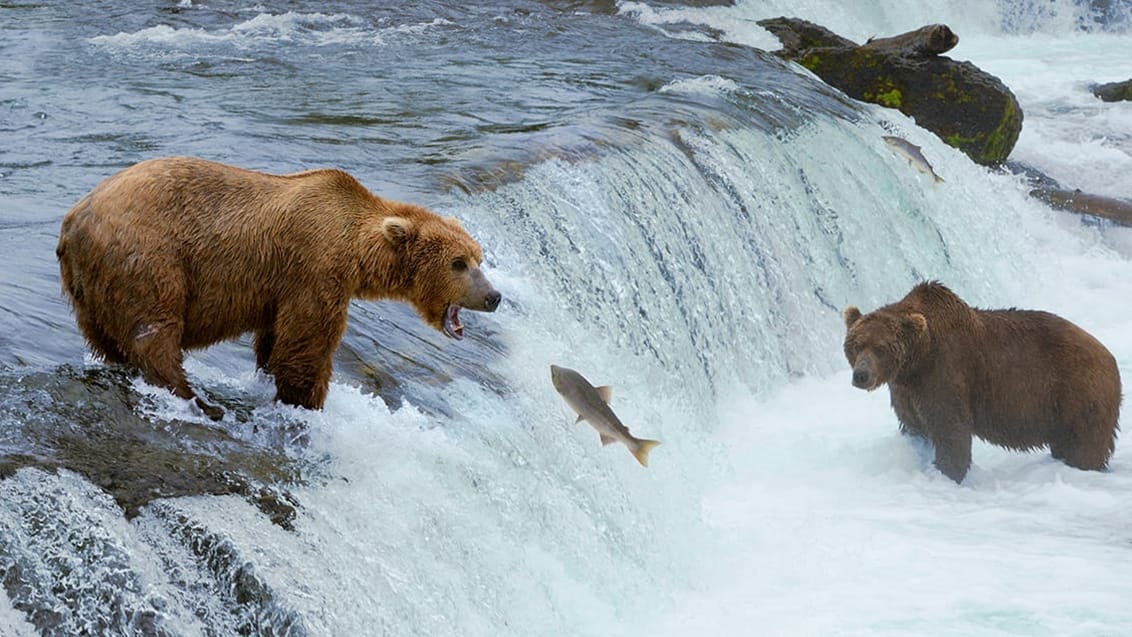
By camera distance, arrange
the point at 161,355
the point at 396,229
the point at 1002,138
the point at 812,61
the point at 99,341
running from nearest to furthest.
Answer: the point at 161,355 < the point at 99,341 < the point at 396,229 < the point at 1002,138 < the point at 812,61

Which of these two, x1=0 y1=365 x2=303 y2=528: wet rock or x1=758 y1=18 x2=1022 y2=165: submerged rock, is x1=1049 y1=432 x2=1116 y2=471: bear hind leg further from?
x1=758 y1=18 x2=1022 y2=165: submerged rock

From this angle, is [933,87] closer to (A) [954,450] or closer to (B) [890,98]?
(B) [890,98]

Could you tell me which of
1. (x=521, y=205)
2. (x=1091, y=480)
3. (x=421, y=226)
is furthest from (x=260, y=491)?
(x=1091, y=480)

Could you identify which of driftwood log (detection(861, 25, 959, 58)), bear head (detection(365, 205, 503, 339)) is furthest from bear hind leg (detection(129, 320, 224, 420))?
driftwood log (detection(861, 25, 959, 58))

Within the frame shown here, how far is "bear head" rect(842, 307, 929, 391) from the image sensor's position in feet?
21.8

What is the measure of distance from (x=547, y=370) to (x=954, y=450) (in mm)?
1929

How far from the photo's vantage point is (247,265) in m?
4.57

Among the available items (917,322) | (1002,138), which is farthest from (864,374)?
(1002,138)

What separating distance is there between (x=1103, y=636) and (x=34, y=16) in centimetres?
1156

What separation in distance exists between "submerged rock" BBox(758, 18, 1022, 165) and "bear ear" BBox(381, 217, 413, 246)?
30.7 feet

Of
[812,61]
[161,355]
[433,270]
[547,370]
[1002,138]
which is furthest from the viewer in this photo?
[812,61]

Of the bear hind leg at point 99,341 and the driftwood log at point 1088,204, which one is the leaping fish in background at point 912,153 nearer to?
the driftwood log at point 1088,204

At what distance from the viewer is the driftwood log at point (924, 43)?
1338 centimetres

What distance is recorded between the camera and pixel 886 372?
21.9ft
